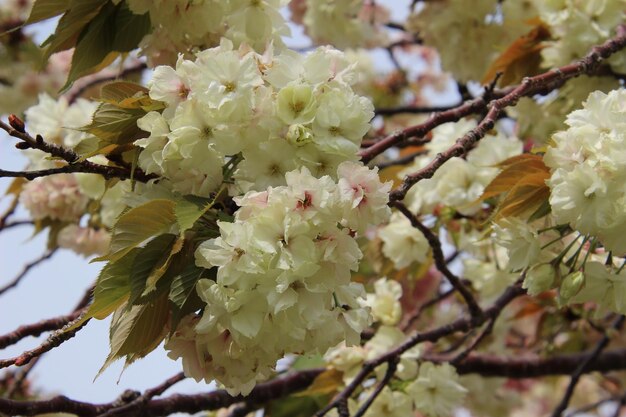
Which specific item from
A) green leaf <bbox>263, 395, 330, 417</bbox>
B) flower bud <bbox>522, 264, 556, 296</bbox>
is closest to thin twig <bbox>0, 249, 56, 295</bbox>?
green leaf <bbox>263, 395, 330, 417</bbox>

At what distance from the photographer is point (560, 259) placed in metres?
1.31

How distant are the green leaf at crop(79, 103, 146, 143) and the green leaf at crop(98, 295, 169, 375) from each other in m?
0.24

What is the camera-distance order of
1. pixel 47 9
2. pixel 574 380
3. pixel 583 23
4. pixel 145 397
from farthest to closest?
pixel 574 380 → pixel 583 23 → pixel 145 397 → pixel 47 9

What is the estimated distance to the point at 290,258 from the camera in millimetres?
979

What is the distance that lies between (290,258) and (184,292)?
0.18 meters

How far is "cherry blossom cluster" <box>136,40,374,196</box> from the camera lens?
1079mm

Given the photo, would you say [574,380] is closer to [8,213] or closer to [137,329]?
[137,329]

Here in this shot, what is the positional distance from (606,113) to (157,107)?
26.0 inches

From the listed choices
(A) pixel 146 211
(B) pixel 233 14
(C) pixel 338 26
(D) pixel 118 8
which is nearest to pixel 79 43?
(D) pixel 118 8

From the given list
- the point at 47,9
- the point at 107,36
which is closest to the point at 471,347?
the point at 107,36

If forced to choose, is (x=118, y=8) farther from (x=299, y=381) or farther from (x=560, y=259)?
(x=299, y=381)

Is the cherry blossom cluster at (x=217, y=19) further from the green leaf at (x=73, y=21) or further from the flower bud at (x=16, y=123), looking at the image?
the flower bud at (x=16, y=123)

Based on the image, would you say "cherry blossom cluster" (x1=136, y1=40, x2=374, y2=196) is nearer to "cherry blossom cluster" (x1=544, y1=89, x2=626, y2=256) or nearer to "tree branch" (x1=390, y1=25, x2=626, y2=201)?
"tree branch" (x1=390, y1=25, x2=626, y2=201)

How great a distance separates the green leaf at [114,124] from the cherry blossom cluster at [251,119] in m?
0.06
